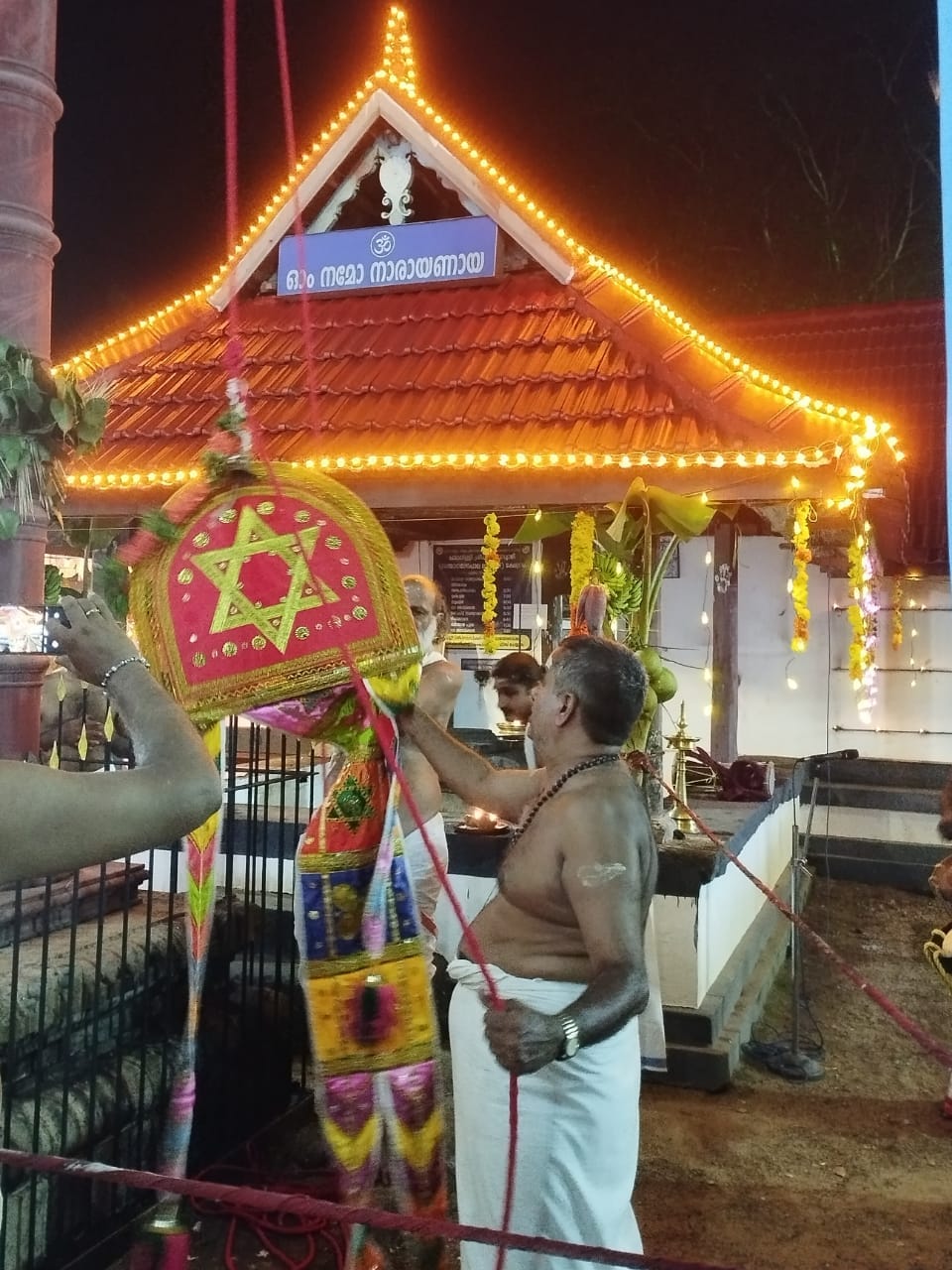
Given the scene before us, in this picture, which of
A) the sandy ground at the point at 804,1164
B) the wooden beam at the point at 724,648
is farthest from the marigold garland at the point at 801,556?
the sandy ground at the point at 804,1164

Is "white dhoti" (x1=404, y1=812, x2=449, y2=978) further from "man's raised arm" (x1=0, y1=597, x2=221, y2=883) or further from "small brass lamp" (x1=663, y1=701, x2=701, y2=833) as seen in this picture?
"man's raised arm" (x1=0, y1=597, x2=221, y2=883)

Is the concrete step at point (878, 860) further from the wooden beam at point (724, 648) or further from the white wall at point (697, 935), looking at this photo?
the white wall at point (697, 935)

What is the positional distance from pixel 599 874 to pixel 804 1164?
9.04 ft

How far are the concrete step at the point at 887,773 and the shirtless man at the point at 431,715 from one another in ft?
21.5

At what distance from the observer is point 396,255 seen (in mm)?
7926

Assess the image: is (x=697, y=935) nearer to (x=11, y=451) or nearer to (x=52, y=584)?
(x=52, y=584)

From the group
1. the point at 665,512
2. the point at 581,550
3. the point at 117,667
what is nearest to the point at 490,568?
the point at 581,550

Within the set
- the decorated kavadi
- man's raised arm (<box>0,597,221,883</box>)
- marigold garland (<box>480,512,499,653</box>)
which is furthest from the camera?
marigold garland (<box>480,512,499,653</box>)

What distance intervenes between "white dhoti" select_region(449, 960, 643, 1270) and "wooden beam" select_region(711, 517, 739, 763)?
7725mm

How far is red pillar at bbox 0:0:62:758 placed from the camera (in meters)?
3.35

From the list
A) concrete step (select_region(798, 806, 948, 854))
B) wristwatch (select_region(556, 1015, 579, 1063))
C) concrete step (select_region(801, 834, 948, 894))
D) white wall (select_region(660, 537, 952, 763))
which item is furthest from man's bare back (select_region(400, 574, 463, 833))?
white wall (select_region(660, 537, 952, 763))

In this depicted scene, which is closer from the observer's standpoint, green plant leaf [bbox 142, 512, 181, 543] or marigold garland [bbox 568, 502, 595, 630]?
green plant leaf [bbox 142, 512, 181, 543]

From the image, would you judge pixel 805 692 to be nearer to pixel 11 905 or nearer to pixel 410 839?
pixel 410 839

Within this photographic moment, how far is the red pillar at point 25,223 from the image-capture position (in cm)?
335
